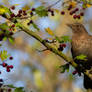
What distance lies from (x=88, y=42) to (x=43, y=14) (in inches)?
116

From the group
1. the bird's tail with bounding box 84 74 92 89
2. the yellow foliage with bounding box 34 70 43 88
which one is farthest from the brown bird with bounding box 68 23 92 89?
the yellow foliage with bounding box 34 70 43 88

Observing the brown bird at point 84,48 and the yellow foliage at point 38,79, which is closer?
the brown bird at point 84,48

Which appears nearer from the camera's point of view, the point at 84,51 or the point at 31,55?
the point at 84,51

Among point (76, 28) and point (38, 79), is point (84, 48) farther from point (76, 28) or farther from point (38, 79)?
point (38, 79)

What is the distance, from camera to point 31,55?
22781mm

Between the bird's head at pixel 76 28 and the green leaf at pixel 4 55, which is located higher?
the bird's head at pixel 76 28

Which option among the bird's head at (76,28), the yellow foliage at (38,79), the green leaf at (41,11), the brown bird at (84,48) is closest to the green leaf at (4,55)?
the green leaf at (41,11)

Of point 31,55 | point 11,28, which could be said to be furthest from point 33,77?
point 11,28

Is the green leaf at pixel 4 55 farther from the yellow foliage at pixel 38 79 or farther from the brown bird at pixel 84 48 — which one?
the yellow foliage at pixel 38 79

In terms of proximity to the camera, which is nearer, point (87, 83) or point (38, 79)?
point (87, 83)

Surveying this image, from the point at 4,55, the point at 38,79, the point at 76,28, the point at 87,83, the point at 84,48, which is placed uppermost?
the point at 38,79

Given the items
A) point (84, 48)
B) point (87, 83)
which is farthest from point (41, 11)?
point (87, 83)

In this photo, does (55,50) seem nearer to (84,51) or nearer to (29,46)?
(84,51)

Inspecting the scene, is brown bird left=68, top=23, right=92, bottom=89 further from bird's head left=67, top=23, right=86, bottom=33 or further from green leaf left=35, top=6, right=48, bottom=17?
green leaf left=35, top=6, right=48, bottom=17
